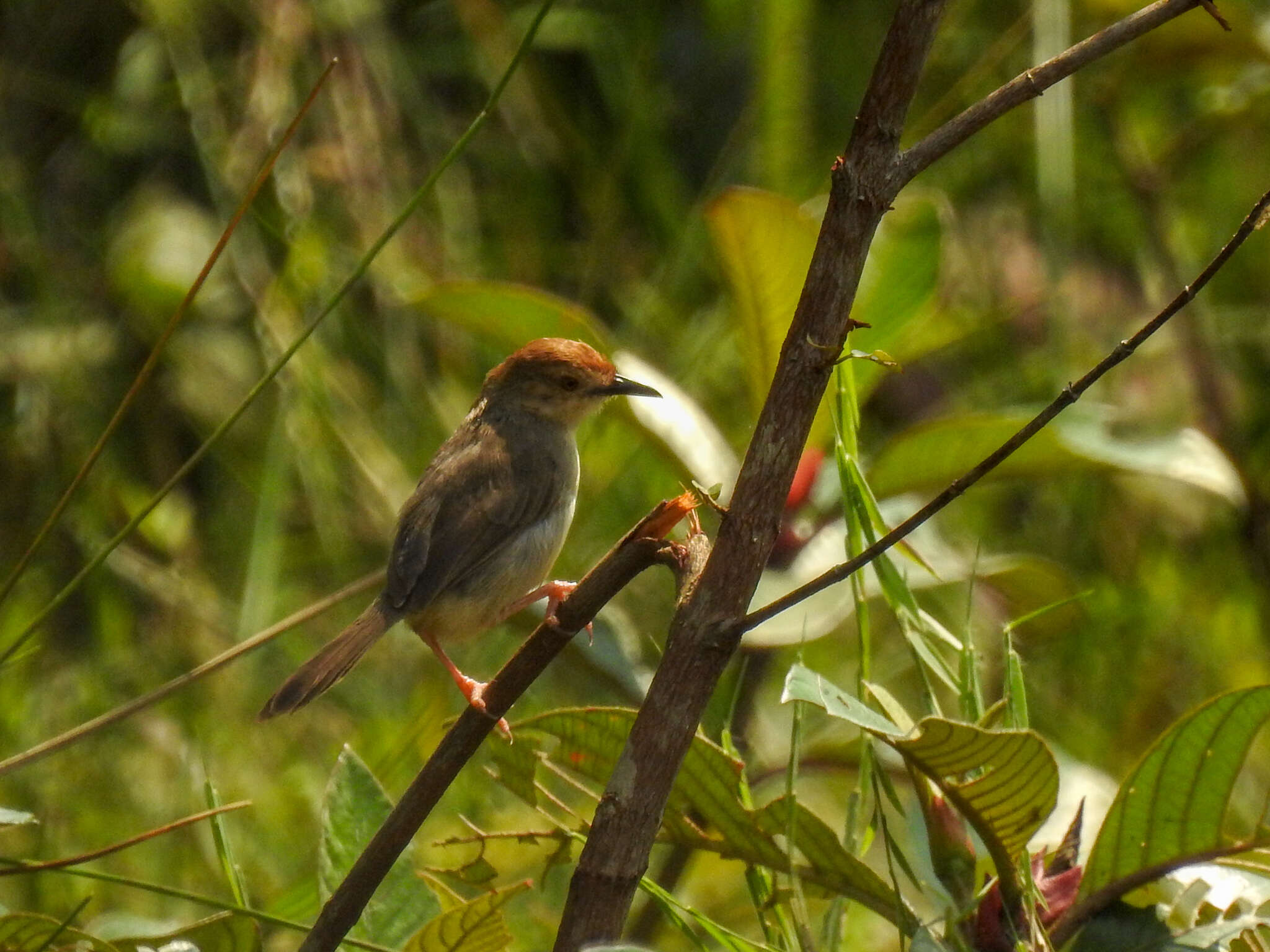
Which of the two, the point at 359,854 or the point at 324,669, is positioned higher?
the point at 324,669

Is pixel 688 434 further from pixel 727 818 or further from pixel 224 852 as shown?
pixel 224 852

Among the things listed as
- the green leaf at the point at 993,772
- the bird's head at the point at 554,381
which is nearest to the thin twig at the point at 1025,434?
the green leaf at the point at 993,772

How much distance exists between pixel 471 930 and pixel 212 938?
1.25ft

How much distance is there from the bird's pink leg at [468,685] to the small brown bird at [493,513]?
0.01 meters

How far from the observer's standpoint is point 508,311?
3.40 m

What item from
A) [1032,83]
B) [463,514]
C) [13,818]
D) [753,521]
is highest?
[1032,83]

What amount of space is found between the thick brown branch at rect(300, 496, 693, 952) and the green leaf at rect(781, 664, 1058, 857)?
31 centimetres

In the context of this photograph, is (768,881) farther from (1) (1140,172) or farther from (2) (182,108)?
(2) (182,108)

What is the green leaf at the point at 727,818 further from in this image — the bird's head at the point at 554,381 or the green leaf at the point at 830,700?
the bird's head at the point at 554,381

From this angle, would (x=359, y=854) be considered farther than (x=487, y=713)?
Yes

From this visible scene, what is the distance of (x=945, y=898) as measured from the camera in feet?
6.04

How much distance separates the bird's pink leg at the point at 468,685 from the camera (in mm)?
1867

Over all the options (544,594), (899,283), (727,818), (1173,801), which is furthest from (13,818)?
(899,283)

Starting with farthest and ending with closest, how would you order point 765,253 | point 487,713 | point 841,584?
point 841,584
point 765,253
point 487,713
